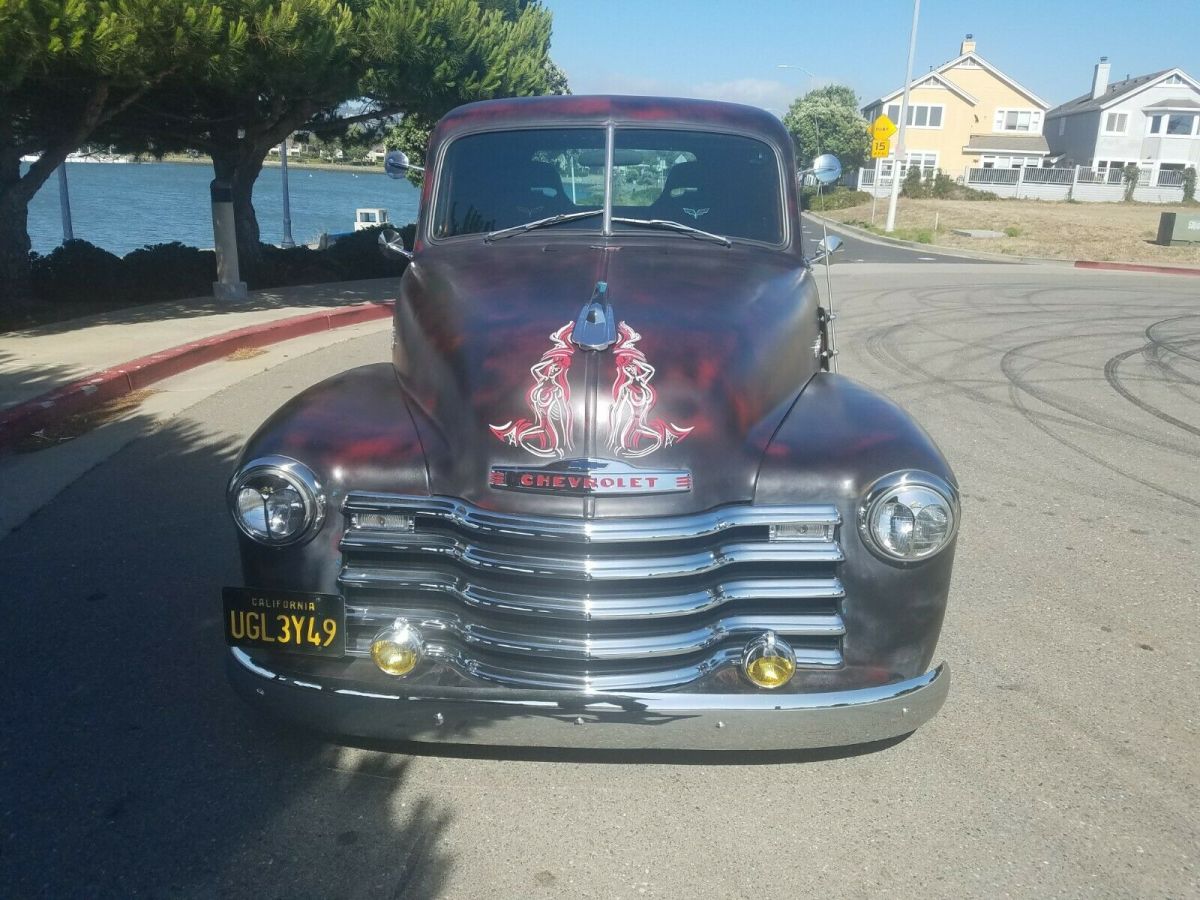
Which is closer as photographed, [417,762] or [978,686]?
[417,762]

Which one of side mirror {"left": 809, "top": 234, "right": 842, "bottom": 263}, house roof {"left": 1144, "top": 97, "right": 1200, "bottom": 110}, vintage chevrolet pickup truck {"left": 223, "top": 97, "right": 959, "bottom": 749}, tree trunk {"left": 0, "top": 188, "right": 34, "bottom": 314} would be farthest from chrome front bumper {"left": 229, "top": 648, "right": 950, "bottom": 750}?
house roof {"left": 1144, "top": 97, "right": 1200, "bottom": 110}

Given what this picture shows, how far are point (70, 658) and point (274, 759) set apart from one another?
3.76 feet

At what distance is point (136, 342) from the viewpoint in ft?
32.9

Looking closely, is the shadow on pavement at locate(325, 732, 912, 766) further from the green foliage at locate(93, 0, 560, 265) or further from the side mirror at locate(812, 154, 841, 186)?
the green foliage at locate(93, 0, 560, 265)

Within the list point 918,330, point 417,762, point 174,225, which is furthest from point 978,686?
point 174,225

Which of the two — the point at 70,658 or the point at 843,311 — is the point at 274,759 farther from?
the point at 843,311

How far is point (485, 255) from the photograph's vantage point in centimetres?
421

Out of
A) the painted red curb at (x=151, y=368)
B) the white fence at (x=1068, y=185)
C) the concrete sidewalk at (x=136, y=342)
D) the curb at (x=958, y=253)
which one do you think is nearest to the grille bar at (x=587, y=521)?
the painted red curb at (x=151, y=368)

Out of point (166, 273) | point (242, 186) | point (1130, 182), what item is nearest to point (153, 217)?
point (242, 186)

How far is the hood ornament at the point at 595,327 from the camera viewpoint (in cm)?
324

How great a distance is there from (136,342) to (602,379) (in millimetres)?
8262

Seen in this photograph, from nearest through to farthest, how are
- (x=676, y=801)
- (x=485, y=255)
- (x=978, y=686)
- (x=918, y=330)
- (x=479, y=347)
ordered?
(x=676, y=801) → (x=479, y=347) → (x=978, y=686) → (x=485, y=255) → (x=918, y=330)

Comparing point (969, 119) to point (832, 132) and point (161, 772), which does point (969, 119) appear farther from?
point (161, 772)

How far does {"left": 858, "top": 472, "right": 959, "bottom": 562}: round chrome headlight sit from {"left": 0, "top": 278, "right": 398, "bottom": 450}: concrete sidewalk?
5.93 m
